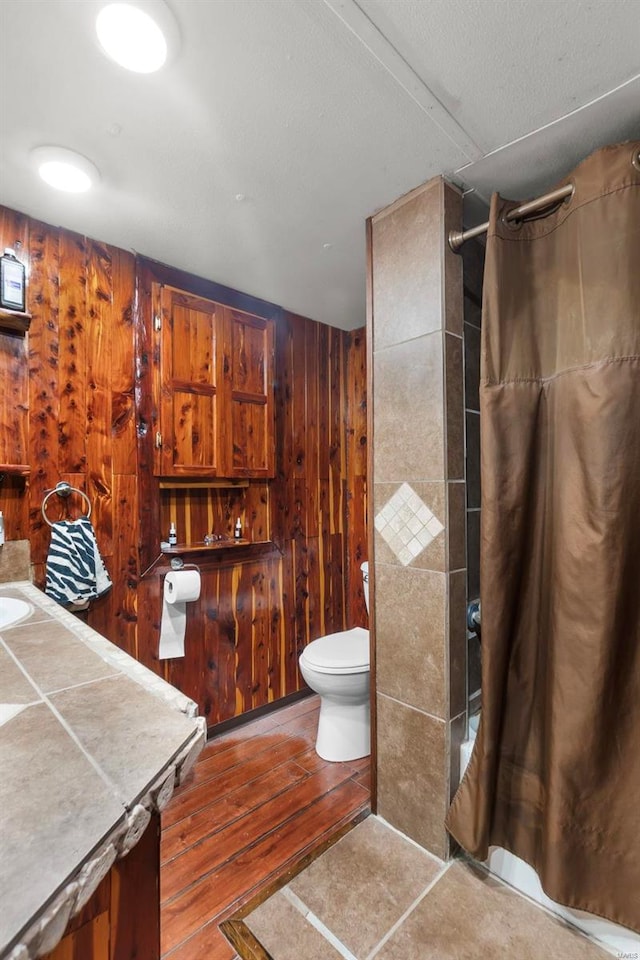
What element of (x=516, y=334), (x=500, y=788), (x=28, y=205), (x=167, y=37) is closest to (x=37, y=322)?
(x=28, y=205)

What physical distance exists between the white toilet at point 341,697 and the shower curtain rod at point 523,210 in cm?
170

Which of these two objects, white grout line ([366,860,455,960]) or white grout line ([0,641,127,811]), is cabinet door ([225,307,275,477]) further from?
white grout line ([366,860,455,960])

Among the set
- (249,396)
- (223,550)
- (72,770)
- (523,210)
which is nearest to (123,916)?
(72,770)

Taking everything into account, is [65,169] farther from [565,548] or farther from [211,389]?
[565,548]

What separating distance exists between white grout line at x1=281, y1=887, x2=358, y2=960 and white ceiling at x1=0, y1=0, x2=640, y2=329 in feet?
7.53

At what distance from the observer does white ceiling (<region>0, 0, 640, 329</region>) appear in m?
1.03

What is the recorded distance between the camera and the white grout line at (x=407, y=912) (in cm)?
121

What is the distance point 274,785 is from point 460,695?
0.96 m

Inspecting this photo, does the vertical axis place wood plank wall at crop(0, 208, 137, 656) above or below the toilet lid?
above

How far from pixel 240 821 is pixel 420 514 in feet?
4.45

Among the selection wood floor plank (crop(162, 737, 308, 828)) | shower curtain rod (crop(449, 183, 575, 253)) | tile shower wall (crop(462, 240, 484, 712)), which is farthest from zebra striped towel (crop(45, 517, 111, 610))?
shower curtain rod (crop(449, 183, 575, 253))

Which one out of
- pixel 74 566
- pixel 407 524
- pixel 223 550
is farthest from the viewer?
pixel 223 550

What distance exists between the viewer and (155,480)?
2090 millimetres

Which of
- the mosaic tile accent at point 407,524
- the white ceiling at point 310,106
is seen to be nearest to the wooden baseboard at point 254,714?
the mosaic tile accent at point 407,524
